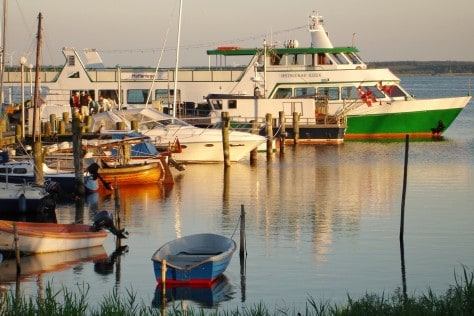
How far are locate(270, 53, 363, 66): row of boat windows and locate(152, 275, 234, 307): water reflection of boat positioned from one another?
129 feet

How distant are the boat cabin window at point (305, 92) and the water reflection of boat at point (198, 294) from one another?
38735 millimetres

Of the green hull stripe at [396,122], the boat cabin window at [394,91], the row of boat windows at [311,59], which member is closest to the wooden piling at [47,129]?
the row of boat windows at [311,59]

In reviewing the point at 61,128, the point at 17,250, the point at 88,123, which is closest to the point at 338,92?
the point at 88,123

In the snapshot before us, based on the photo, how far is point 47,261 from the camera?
2558cm

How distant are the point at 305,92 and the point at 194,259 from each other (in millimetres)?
39165

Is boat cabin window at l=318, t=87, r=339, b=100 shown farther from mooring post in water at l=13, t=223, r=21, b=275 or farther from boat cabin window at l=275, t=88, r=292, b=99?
mooring post in water at l=13, t=223, r=21, b=275

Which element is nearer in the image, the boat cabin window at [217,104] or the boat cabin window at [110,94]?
the boat cabin window at [217,104]

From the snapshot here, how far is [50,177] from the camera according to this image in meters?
36.6

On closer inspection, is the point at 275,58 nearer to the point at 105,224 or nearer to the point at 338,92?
the point at 338,92

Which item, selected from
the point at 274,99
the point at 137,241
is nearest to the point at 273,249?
the point at 137,241

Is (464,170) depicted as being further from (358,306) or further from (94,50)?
(358,306)

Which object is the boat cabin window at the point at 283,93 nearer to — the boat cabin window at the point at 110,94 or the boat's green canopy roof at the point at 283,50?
the boat's green canopy roof at the point at 283,50

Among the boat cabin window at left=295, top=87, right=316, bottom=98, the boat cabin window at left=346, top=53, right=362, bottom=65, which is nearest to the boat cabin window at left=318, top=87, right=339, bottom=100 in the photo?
the boat cabin window at left=295, top=87, right=316, bottom=98

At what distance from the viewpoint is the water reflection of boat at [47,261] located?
79.7 ft
